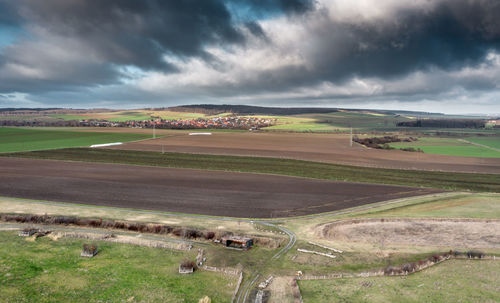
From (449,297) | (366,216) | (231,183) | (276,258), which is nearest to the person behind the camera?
(449,297)

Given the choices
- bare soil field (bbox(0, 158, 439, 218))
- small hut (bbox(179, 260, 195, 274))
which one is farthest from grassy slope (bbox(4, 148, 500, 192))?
small hut (bbox(179, 260, 195, 274))

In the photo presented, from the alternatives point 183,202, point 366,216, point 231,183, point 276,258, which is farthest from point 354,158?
point 276,258

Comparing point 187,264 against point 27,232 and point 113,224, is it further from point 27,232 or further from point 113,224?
point 27,232

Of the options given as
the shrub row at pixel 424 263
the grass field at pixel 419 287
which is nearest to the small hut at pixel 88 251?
the grass field at pixel 419 287

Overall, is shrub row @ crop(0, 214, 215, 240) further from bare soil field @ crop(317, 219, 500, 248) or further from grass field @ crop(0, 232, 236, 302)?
bare soil field @ crop(317, 219, 500, 248)

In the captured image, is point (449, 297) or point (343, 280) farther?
point (343, 280)

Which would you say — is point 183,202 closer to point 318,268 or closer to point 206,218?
point 206,218
